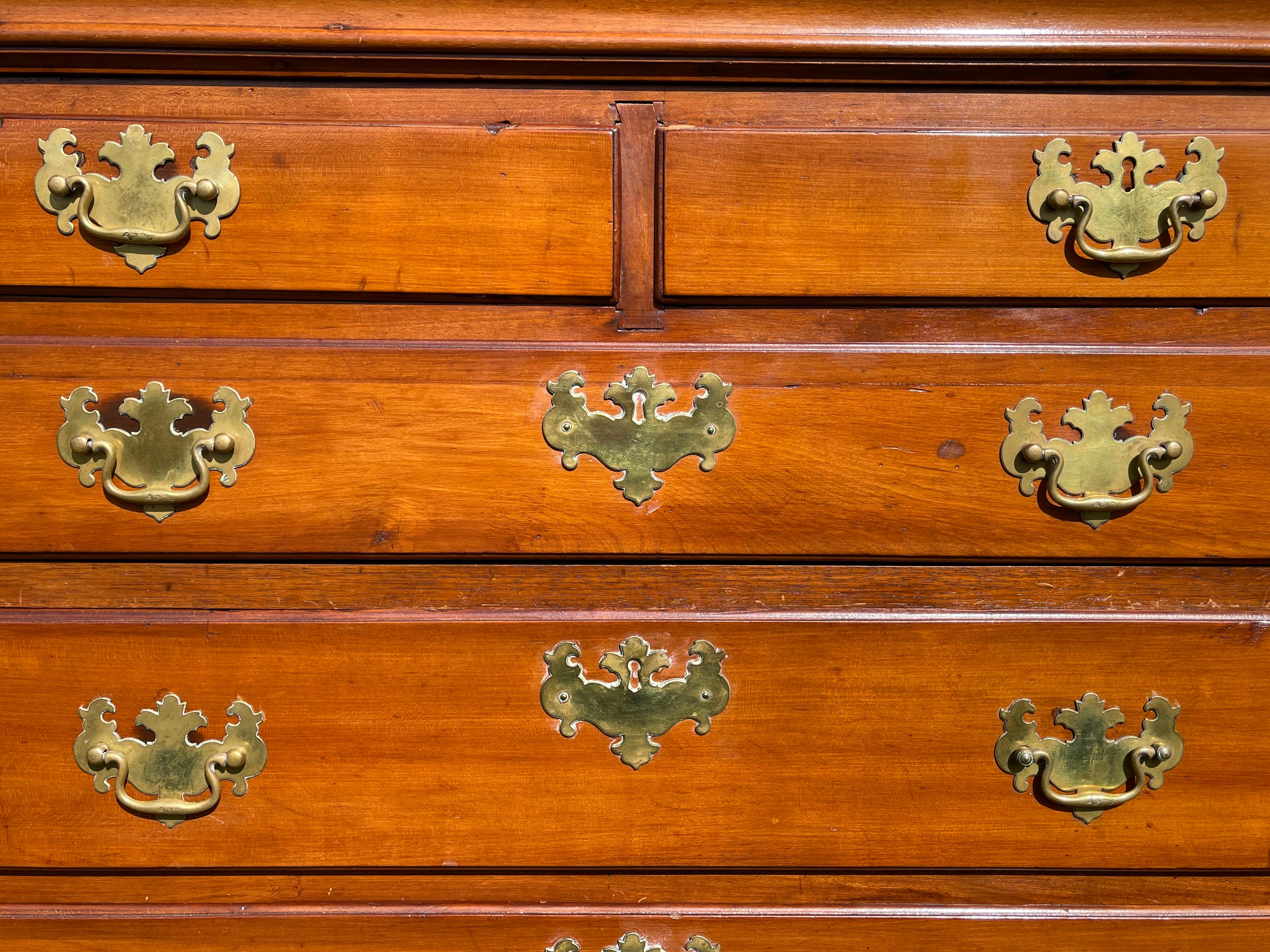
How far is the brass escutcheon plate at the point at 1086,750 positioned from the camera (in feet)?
2.95

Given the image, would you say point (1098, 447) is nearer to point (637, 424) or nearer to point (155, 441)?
point (637, 424)

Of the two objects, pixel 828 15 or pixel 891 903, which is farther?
pixel 891 903

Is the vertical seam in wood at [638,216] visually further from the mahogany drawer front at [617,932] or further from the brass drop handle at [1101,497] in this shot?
the mahogany drawer front at [617,932]

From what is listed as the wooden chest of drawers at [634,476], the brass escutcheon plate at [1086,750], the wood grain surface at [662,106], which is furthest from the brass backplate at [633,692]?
the wood grain surface at [662,106]

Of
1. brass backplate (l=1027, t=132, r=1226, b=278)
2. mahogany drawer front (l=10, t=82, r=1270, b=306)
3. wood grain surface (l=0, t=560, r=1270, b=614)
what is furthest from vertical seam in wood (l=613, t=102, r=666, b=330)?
brass backplate (l=1027, t=132, r=1226, b=278)

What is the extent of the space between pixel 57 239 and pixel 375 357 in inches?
12.8

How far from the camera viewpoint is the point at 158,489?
2.81 feet

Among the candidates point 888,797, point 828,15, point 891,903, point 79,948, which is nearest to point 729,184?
point 828,15

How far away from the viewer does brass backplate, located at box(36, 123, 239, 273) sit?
32.8 inches

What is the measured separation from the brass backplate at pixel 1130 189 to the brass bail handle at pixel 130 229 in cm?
80

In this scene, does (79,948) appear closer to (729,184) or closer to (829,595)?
(829,595)

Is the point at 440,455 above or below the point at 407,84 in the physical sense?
below

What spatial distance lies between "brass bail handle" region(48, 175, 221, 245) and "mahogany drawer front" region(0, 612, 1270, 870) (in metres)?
0.37

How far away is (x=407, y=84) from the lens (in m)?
0.86
